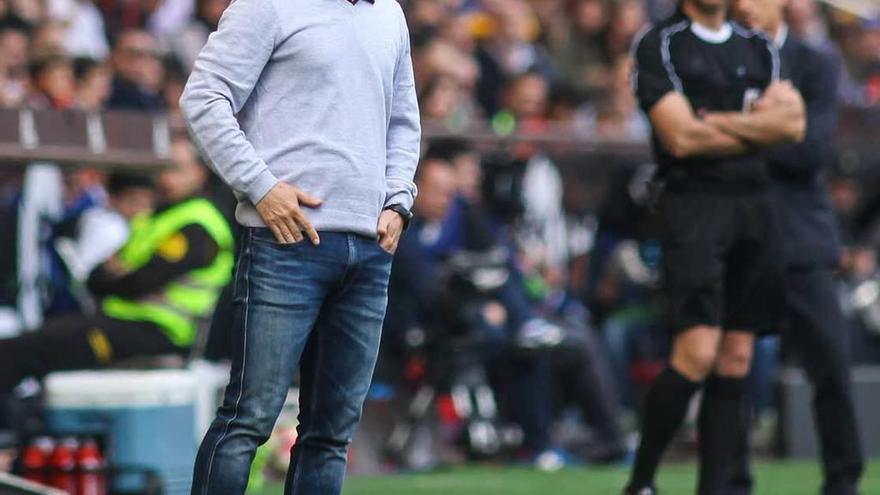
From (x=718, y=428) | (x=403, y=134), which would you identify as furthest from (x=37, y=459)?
(x=403, y=134)

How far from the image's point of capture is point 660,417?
6785 millimetres

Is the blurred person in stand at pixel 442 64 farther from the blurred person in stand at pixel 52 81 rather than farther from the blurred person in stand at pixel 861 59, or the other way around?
the blurred person in stand at pixel 861 59

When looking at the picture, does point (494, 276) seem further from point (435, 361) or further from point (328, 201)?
point (328, 201)

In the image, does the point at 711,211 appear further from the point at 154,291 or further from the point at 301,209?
the point at 154,291

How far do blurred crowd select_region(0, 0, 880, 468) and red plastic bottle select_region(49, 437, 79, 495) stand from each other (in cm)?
199

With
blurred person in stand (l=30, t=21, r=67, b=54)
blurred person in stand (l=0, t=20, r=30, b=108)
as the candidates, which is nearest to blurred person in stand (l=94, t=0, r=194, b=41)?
blurred person in stand (l=30, t=21, r=67, b=54)

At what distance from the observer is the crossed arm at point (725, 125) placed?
6.66 metres

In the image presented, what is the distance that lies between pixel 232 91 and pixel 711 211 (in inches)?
90.8

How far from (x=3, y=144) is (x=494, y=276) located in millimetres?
3979

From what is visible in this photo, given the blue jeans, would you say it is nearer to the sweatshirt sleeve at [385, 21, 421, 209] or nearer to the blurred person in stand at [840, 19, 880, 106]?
the sweatshirt sleeve at [385, 21, 421, 209]

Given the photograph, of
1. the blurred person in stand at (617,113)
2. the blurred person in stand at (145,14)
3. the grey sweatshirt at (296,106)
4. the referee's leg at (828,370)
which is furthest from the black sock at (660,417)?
the blurred person in stand at (145,14)

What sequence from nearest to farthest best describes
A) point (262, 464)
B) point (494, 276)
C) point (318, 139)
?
point (318, 139), point (262, 464), point (494, 276)

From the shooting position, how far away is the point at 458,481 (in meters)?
9.88

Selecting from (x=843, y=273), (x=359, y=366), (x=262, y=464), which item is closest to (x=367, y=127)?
(x=359, y=366)
